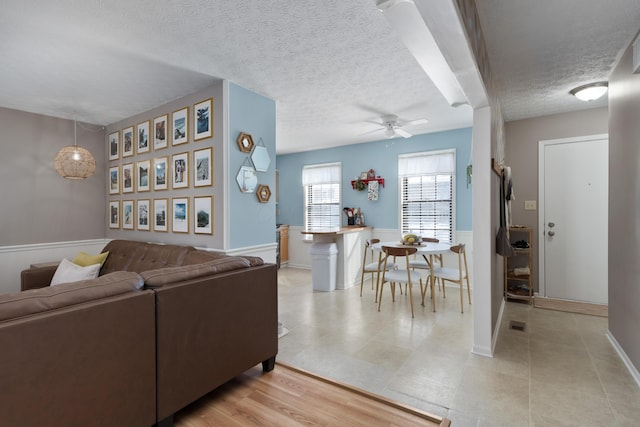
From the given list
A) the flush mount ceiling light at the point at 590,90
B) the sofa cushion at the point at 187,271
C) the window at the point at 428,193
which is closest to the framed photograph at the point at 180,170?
the sofa cushion at the point at 187,271

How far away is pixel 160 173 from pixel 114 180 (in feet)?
4.03

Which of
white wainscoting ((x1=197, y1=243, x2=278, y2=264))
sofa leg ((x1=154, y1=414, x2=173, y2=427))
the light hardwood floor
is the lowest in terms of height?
the light hardwood floor

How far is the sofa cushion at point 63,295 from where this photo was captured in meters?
1.27

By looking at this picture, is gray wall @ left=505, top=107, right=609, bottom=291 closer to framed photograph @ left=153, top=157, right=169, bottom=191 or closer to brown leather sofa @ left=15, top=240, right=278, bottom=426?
brown leather sofa @ left=15, top=240, right=278, bottom=426

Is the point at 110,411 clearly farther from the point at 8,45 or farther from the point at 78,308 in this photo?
the point at 8,45

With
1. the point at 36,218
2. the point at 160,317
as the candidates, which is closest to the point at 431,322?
the point at 160,317

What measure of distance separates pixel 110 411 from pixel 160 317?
434 millimetres

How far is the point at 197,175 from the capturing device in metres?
3.28

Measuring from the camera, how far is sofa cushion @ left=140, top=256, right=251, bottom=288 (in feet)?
5.65

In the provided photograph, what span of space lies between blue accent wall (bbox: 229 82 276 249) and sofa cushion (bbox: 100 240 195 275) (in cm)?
54

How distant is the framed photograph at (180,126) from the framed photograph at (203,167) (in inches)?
11.0

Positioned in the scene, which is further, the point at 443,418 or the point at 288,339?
the point at 288,339

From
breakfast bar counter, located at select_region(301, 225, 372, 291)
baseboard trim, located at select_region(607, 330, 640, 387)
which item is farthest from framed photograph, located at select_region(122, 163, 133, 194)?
baseboard trim, located at select_region(607, 330, 640, 387)

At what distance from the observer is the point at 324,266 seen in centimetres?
480
